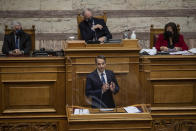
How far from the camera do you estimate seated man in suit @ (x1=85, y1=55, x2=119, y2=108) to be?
21.0 ft

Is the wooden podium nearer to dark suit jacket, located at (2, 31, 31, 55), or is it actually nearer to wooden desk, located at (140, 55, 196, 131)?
wooden desk, located at (140, 55, 196, 131)

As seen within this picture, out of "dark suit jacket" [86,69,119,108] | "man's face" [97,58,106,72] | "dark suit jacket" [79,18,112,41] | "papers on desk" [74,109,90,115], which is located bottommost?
"papers on desk" [74,109,90,115]

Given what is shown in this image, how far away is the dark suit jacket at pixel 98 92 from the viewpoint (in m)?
6.39

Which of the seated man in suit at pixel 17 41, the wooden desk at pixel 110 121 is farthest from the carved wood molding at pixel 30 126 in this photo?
the seated man in suit at pixel 17 41

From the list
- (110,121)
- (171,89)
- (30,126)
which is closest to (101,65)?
(110,121)

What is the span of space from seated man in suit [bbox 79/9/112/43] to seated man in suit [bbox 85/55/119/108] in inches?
66.2

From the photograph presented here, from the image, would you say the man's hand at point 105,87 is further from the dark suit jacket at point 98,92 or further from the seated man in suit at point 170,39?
the seated man in suit at point 170,39

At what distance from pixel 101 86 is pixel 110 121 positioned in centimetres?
57

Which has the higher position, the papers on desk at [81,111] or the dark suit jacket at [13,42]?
the dark suit jacket at [13,42]

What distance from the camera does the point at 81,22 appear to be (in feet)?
27.9

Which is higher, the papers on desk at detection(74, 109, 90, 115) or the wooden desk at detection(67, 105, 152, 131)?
the papers on desk at detection(74, 109, 90, 115)

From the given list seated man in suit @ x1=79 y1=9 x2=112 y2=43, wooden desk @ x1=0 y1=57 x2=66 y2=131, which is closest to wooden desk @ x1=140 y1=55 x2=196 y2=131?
seated man in suit @ x1=79 y1=9 x2=112 y2=43

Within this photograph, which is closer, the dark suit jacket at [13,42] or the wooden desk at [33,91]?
the wooden desk at [33,91]

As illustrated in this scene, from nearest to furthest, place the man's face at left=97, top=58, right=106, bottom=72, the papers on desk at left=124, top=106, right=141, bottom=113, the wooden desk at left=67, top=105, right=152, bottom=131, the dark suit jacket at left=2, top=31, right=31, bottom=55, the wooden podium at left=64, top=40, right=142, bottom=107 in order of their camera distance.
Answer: the wooden desk at left=67, top=105, right=152, bottom=131 < the papers on desk at left=124, top=106, right=141, bottom=113 < the man's face at left=97, top=58, right=106, bottom=72 < the wooden podium at left=64, top=40, right=142, bottom=107 < the dark suit jacket at left=2, top=31, right=31, bottom=55
